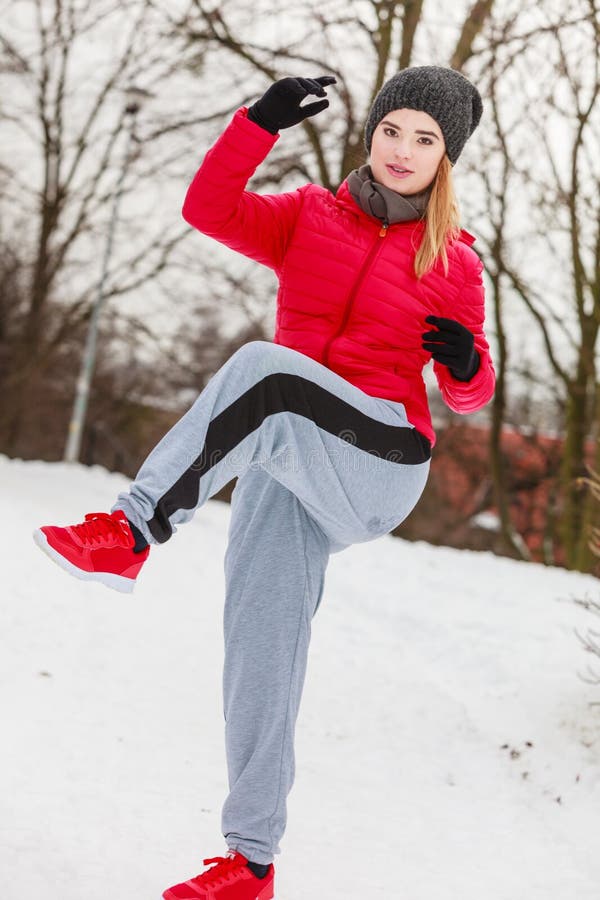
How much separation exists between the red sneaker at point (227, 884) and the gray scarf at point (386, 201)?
1681 mm

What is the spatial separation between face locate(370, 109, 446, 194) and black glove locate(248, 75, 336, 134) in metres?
0.28

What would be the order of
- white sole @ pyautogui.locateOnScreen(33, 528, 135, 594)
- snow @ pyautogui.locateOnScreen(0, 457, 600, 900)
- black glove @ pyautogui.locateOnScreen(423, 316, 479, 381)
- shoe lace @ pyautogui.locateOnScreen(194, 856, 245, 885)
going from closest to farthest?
white sole @ pyautogui.locateOnScreen(33, 528, 135, 594), black glove @ pyautogui.locateOnScreen(423, 316, 479, 381), shoe lace @ pyautogui.locateOnScreen(194, 856, 245, 885), snow @ pyautogui.locateOnScreen(0, 457, 600, 900)

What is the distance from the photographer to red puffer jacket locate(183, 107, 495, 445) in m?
2.32

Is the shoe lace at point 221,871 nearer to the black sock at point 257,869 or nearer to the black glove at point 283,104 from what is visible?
the black sock at point 257,869

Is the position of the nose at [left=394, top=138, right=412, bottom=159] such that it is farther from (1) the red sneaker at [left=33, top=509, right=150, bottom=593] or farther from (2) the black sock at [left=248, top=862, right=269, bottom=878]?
(2) the black sock at [left=248, top=862, right=269, bottom=878]

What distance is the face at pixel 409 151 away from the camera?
2469 mm

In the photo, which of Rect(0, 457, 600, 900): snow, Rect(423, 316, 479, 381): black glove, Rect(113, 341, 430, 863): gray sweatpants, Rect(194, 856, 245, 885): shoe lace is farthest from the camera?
Rect(0, 457, 600, 900): snow

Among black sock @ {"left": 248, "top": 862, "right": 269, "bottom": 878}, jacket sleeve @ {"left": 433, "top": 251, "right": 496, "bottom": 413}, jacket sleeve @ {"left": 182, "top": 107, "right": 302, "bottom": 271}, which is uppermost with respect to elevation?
jacket sleeve @ {"left": 182, "top": 107, "right": 302, "bottom": 271}

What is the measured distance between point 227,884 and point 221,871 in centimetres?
4

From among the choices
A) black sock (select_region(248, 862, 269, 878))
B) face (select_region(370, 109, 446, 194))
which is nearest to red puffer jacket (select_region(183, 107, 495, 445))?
face (select_region(370, 109, 446, 194))

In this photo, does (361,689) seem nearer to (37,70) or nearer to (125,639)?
(125,639)

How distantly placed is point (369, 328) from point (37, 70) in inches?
572

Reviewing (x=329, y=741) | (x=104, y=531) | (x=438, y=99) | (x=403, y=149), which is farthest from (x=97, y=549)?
(x=329, y=741)

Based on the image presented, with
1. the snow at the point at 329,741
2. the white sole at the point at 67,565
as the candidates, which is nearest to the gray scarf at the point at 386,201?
the white sole at the point at 67,565
